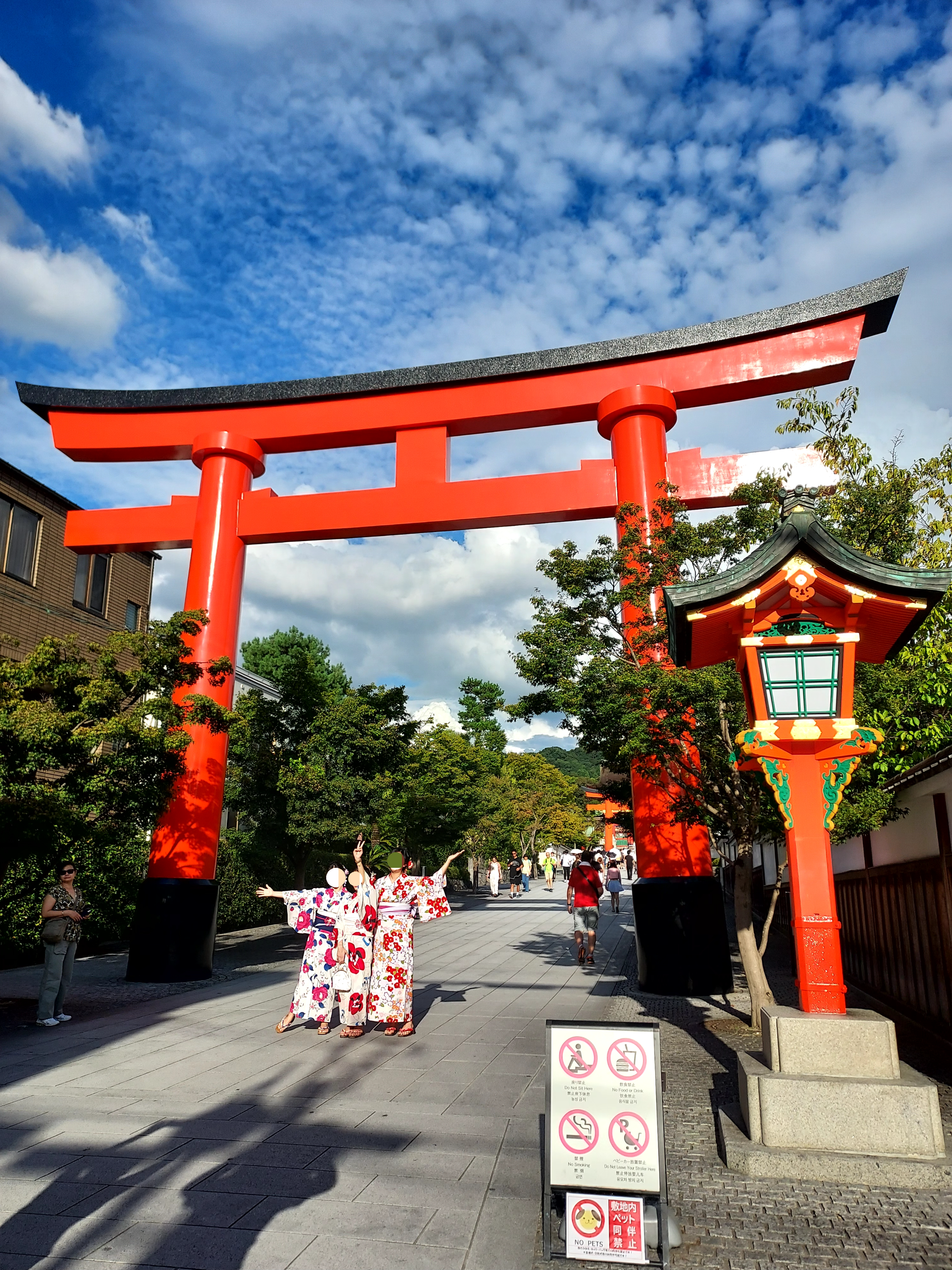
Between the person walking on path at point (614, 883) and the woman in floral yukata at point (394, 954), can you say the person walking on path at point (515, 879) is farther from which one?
the woman in floral yukata at point (394, 954)

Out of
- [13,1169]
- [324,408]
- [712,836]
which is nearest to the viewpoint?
[13,1169]

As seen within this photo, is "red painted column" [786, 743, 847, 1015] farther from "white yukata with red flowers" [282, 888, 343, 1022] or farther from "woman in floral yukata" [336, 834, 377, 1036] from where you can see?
"white yukata with red flowers" [282, 888, 343, 1022]

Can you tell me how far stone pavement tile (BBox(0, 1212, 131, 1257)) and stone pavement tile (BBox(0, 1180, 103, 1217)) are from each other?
60mm

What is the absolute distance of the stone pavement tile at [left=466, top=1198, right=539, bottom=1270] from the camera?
11.1ft

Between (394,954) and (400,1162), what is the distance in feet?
11.1

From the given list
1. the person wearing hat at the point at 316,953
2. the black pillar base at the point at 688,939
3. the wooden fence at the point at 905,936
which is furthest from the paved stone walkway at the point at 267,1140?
the wooden fence at the point at 905,936

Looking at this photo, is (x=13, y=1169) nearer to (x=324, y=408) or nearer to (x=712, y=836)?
(x=712, y=836)

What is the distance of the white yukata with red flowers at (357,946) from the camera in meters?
7.82

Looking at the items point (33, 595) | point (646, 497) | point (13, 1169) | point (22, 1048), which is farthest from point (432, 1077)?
point (33, 595)

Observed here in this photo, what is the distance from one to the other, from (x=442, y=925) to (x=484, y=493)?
12.4m

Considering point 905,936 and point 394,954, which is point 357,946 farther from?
point 905,936

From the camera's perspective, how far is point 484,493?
11.1m

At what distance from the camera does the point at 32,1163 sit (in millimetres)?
4410

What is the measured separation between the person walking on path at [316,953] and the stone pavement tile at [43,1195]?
378 centimetres
